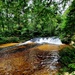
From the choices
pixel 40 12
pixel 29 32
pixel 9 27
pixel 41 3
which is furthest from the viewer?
pixel 29 32

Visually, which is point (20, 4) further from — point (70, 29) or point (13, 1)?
point (70, 29)

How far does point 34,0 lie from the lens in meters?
5.65

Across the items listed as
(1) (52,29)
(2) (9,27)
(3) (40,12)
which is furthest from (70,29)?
(1) (52,29)

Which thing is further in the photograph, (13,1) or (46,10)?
(46,10)

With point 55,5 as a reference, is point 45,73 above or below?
below

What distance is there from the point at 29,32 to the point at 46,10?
84.2ft

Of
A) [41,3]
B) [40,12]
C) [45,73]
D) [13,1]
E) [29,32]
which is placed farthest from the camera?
[29,32]

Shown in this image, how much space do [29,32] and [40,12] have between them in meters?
Result: 25.4

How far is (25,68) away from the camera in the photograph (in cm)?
793

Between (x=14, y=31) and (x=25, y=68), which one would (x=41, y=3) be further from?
(x=14, y=31)

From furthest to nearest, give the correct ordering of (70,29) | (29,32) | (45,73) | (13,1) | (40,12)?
(29,32), (70,29), (45,73), (40,12), (13,1)

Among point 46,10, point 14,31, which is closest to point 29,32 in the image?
point 14,31

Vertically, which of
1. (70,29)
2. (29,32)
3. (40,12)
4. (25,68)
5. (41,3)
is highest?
(41,3)

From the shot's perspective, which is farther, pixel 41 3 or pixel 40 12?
pixel 40 12
